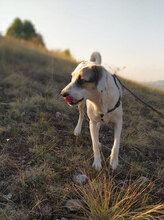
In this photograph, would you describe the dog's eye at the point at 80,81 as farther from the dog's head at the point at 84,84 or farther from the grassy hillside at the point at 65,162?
the grassy hillside at the point at 65,162

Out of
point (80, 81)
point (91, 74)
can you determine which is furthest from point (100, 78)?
point (80, 81)

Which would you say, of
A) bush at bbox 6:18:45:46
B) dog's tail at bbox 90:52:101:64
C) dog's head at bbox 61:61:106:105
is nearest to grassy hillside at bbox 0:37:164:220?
dog's head at bbox 61:61:106:105

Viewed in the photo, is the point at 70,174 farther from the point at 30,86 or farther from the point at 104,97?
the point at 30,86

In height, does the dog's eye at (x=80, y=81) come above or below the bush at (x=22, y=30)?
below

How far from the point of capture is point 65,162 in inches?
88.0

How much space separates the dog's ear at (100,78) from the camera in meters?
1.90

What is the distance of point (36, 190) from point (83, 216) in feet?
1.67

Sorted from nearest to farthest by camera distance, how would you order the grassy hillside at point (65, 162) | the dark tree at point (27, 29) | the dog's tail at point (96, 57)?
the grassy hillside at point (65, 162) → the dog's tail at point (96, 57) → the dark tree at point (27, 29)

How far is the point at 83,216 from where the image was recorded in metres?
1.53

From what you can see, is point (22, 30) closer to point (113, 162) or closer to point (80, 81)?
point (80, 81)

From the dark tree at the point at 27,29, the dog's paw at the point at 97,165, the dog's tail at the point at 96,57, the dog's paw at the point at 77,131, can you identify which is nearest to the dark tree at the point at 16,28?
the dark tree at the point at 27,29

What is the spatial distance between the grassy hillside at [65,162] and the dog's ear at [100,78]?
0.84 meters

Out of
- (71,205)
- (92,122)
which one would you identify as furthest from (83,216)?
(92,122)

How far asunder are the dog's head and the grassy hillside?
0.73m
